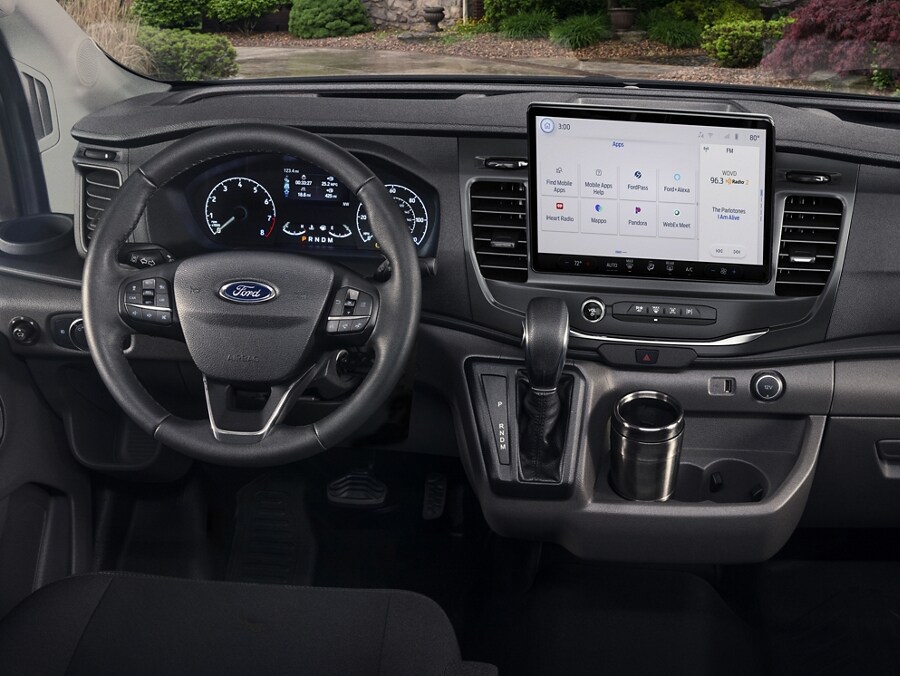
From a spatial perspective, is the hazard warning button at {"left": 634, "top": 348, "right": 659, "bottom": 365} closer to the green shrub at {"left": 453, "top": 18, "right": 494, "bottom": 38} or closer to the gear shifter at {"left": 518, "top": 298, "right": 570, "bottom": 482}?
the gear shifter at {"left": 518, "top": 298, "right": 570, "bottom": 482}

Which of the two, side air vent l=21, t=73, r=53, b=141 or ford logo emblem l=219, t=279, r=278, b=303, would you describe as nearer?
ford logo emblem l=219, t=279, r=278, b=303

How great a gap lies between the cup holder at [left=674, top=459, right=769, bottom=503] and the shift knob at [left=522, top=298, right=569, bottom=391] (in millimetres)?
478

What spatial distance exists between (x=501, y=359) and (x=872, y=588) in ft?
3.56

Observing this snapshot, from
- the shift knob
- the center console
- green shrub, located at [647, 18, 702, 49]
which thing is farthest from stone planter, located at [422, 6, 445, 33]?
the shift knob

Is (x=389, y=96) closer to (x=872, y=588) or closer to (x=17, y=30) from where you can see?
(x=17, y=30)

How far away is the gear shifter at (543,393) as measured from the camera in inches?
64.6

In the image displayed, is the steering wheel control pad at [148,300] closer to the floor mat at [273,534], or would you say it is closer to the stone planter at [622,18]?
the floor mat at [273,534]

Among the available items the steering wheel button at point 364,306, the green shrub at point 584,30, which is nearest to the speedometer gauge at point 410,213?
the steering wheel button at point 364,306

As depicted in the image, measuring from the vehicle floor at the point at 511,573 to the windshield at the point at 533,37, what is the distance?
1.01m

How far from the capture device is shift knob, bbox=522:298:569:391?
1638mm

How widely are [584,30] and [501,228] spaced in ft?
1.62

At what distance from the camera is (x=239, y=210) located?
76.0 inches

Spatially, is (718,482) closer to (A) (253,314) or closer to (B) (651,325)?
(B) (651,325)

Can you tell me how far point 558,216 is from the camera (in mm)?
1781
